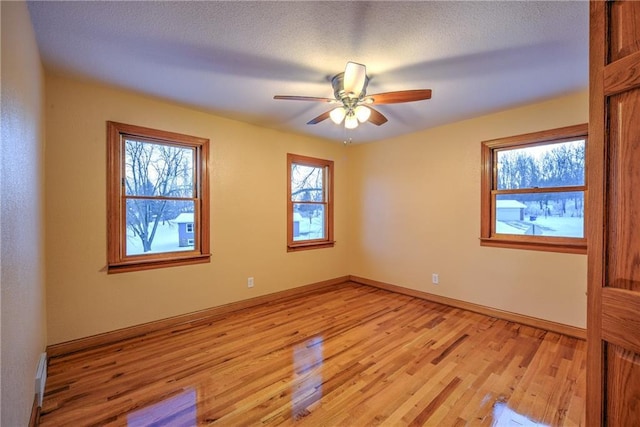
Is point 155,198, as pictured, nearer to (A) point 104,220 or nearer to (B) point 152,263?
(A) point 104,220

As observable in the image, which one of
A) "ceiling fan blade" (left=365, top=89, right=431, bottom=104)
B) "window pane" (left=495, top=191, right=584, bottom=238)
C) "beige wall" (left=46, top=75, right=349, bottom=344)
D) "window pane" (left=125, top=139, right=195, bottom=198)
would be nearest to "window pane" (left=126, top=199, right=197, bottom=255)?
"window pane" (left=125, top=139, right=195, bottom=198)

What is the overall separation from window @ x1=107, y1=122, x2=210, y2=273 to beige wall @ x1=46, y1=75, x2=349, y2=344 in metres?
0.09

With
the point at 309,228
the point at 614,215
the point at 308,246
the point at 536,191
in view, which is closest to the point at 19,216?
the point at 614,215

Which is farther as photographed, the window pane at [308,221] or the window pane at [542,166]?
the window pane at [308,221]

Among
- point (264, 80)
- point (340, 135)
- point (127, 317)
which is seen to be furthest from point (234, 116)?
point (127, 317)

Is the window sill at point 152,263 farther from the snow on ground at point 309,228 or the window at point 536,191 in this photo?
the window at point 536,191

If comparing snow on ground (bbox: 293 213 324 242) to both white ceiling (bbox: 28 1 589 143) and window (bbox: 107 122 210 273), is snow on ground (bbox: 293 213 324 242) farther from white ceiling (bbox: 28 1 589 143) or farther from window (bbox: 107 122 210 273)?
white ceiling (bbox: 28 1 589 143)

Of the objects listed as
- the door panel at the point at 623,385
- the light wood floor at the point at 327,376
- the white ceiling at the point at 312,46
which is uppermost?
the white ceiling at the point at 312,46

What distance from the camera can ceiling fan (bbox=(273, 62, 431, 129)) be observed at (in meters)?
1.93

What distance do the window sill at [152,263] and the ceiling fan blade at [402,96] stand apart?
8.13 ft

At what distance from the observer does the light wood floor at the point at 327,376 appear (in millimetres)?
1735

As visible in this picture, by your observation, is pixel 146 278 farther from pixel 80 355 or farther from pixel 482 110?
A: pixel 482 110

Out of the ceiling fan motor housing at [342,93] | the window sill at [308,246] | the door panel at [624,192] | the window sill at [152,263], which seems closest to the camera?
the door panel at [624,192]

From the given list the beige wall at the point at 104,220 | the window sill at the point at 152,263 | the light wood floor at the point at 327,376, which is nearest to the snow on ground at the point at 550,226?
the light wood floor at the point at 327,376
